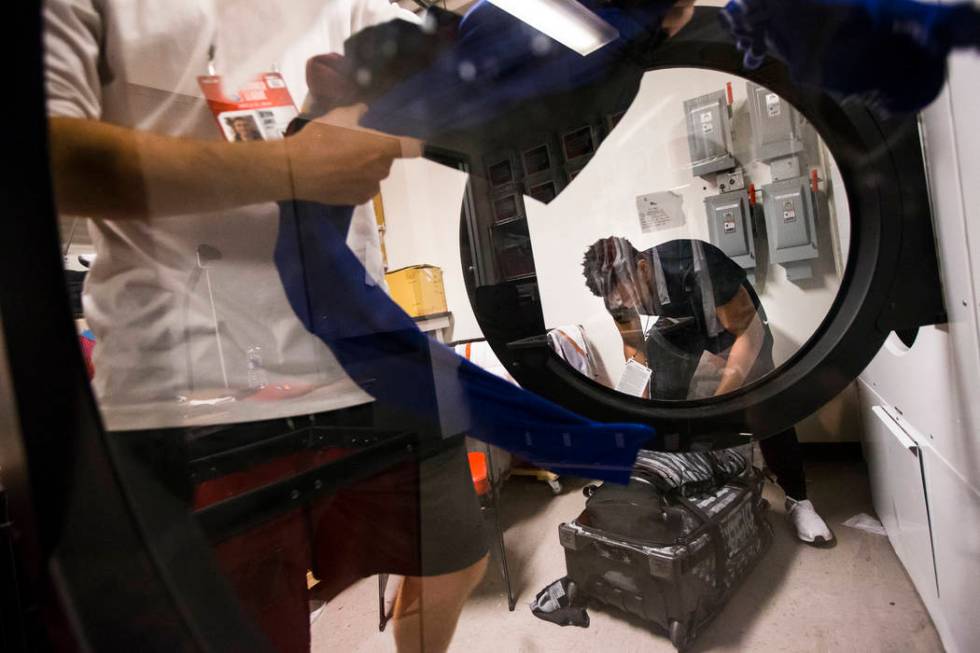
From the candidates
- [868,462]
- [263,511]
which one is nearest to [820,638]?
[868,462]

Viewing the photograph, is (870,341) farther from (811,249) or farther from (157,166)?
(157,166)

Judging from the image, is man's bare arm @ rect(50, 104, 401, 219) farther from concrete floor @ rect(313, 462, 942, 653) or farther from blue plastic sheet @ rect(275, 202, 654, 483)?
concrete floor @ rect(313, 462, 942, 653)

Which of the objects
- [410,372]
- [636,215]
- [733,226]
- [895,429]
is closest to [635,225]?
[636,215]

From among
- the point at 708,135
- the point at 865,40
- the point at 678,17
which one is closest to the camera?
the point at 865,40

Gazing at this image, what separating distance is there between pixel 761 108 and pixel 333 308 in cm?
53

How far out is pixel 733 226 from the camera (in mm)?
583

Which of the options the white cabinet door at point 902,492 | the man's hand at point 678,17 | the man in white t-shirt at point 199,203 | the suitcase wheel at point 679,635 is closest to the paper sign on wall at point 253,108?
the man in white t-shirt at point 199,203

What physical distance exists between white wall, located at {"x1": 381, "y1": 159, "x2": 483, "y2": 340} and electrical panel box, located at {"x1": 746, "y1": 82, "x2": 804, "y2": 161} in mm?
356

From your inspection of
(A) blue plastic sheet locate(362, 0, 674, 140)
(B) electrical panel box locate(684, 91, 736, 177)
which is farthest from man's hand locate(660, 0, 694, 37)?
(B) electrical panel box locate(684, 91, 736, 177)

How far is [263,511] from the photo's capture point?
0.41 m

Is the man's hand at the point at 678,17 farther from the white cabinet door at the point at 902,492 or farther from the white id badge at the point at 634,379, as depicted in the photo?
the white cabinet door at the point at 902,492

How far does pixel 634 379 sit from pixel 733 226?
23 centimetres

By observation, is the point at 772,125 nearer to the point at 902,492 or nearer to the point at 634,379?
the point at 634,379

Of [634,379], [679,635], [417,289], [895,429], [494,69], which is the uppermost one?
[494,69]
